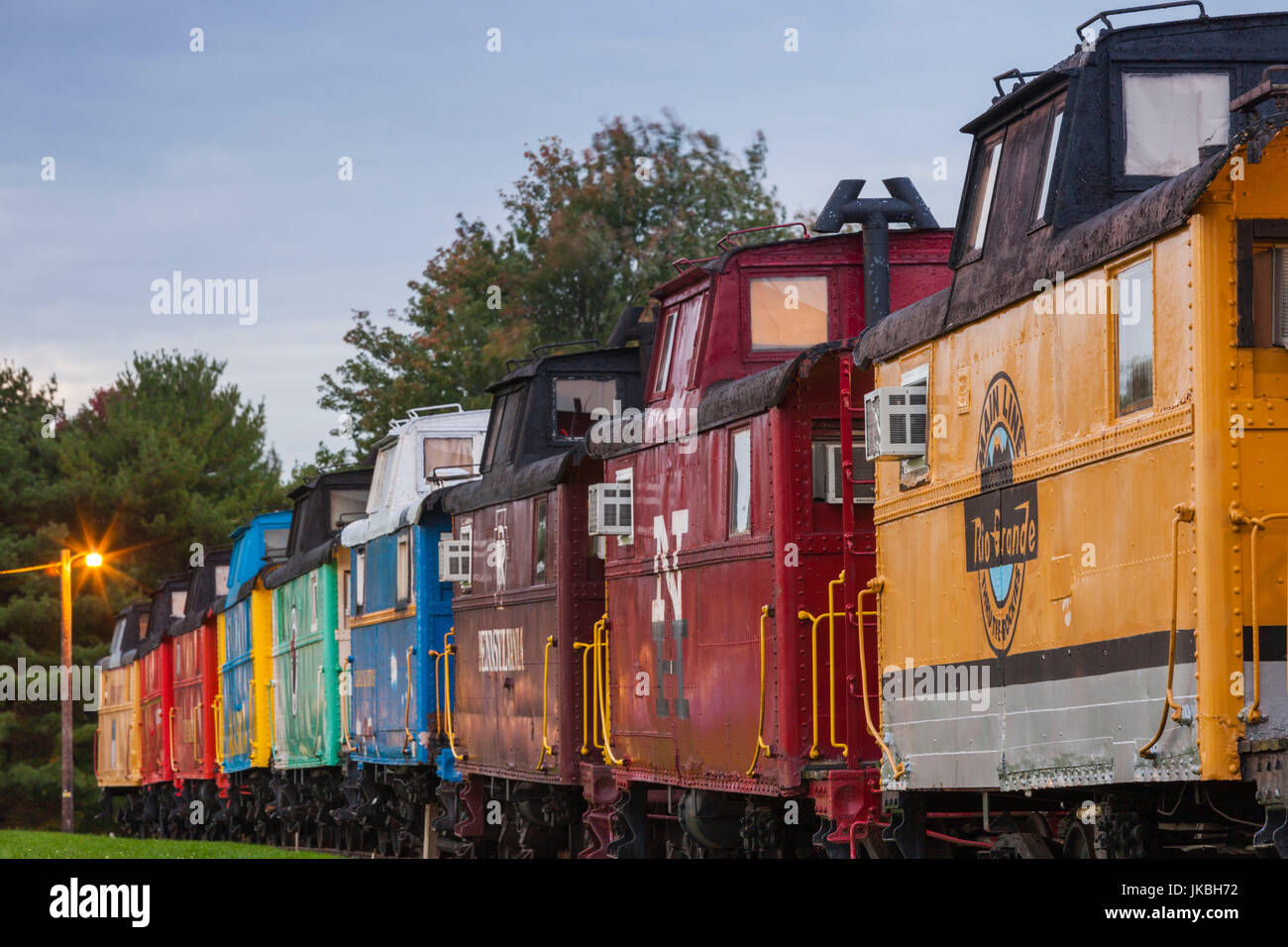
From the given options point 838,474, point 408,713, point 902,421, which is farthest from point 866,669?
point 408,713

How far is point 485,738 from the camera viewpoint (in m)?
21.3

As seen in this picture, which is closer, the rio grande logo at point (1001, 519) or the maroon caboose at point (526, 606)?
the rio grande logo at point (1001, 519)

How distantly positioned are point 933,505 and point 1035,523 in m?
1.63

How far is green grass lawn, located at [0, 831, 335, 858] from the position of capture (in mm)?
22672

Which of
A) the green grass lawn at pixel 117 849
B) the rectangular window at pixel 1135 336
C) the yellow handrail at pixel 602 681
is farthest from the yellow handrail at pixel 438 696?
the rectangular window at pixel 1135 336

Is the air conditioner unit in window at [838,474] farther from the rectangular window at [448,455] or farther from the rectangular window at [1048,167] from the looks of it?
the rectangular window at [448,455]

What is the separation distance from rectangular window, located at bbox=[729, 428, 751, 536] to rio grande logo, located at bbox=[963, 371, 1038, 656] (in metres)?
3.23

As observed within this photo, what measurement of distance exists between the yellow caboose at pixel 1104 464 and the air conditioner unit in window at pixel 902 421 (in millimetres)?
15

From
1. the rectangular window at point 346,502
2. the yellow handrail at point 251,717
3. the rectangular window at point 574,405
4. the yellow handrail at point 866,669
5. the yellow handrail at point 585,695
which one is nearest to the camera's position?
the yellow handrail at point 866,669

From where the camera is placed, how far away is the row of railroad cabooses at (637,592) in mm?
13695

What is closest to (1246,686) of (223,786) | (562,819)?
(562,819)

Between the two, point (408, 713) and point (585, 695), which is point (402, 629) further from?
point (585, 695)

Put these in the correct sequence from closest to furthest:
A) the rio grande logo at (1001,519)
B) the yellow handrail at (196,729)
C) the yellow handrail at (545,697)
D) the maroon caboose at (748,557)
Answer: the rio grande logo at (1001,519), the maroon caboose at (748,557), the yellow handrail at (545,697), the yellow handrail at (196,729)

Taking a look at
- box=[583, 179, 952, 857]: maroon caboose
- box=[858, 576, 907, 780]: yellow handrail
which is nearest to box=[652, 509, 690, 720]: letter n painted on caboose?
box=[583, 179, 952, 857]: maroon caboose
